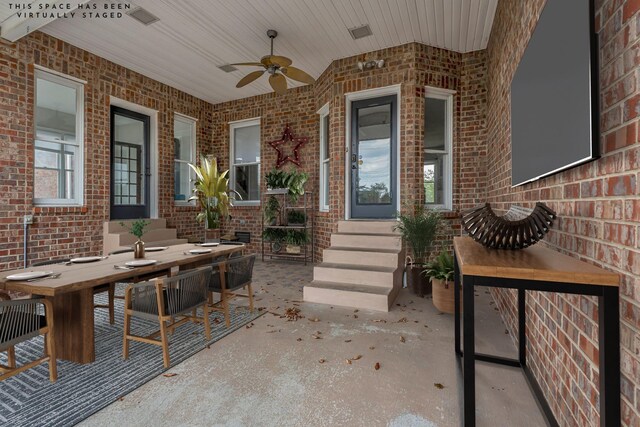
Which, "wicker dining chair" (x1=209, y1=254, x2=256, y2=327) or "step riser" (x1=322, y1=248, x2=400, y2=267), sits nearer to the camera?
"wicker dining chair" (x1=209, y1=254, x2=256, y2=327)

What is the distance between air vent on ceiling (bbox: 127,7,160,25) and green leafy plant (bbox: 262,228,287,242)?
12.3ft

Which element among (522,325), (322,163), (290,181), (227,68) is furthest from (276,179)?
(522,325)

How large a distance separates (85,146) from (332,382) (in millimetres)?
5155

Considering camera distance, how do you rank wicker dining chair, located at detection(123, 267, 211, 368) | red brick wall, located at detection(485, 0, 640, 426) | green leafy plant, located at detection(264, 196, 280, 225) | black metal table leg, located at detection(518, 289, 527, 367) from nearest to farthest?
red brick wall, located at detection(485, 0, 640, 426) → black metal table leg, located at detection(518, 289, 527, 367) → wicker dining chair, located at detection(123, 267, 211, 368) → green leafy plant, located at detection(264, 196, 280, 225)

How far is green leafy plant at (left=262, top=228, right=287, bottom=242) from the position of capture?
20.4 ft

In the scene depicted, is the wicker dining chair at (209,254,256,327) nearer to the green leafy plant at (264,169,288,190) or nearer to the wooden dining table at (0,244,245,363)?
the wooden dining table at (0,244,245,363)

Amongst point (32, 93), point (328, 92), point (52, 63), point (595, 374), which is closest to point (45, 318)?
point (595, 374)

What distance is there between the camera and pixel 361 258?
165 inches

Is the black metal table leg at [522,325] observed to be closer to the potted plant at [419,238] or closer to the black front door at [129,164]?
the potted plant at [419,238]

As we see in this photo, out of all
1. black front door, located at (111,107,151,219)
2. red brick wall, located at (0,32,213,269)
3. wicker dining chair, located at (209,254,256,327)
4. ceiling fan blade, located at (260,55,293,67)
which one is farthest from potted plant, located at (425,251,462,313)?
black front door, located at (111,107,151,219)

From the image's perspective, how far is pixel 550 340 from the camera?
173 centimetres

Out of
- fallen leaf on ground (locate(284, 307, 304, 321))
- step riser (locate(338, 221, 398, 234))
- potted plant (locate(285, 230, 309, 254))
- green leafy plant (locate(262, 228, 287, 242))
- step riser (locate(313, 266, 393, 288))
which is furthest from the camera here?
green leafy plant (locate(262, 228, 287, 242))

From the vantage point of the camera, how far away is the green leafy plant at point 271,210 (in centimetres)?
633

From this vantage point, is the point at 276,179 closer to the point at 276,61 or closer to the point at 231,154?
the point at 231,154
